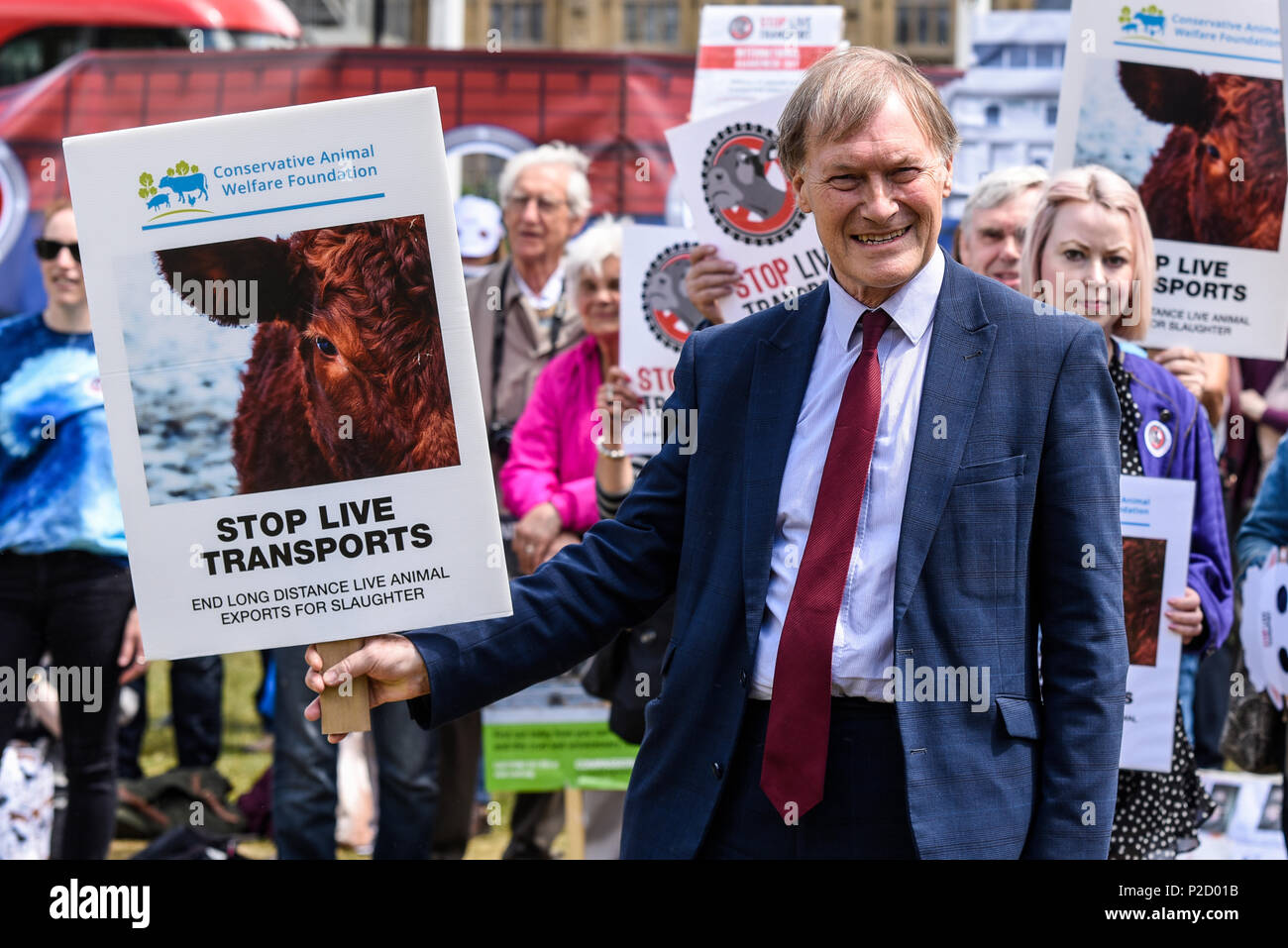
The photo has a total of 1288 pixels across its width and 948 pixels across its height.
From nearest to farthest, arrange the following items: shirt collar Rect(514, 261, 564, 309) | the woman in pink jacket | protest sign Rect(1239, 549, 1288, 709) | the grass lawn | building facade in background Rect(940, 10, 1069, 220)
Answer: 1. protest sign Rect(1239, 549, 1288, 709)
2. the woman in pink jacket
3. shirt collar Rect(514, 261, 564, 309)
4. the grass lawn
5. building facade in background Rect(940, 10, 1069, 220)

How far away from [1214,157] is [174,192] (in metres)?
3.18

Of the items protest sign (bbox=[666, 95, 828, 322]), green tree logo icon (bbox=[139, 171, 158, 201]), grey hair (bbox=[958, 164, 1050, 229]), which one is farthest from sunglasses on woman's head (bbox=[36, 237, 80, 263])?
green tree logo icon (bbox=[139, 171, 158, 201])

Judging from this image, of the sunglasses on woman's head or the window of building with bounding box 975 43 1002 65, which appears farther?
the window of building with bounding box 975 43 1002 65

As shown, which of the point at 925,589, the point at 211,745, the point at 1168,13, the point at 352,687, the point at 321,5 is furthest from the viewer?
the point at 321,5

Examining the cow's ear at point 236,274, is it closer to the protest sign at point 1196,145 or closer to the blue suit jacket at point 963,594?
the blue suit jacket at point 963,594

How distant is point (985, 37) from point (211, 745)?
516cm

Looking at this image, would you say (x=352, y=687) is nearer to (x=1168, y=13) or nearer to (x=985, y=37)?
(x=1168, y=13)

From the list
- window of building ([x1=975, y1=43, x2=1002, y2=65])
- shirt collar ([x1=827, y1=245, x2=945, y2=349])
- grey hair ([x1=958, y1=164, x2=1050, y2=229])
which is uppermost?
window of building ([x1=975, y1=43, x2=1002, y2=65])

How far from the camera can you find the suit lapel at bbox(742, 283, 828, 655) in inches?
93.5

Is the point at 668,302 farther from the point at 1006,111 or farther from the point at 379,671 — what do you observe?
the point at 1006,111

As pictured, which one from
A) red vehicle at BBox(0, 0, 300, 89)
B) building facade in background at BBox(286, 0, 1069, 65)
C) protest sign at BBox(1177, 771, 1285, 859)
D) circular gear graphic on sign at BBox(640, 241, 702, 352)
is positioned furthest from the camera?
building facade in background at BBox(286, 0, 1069, 65)

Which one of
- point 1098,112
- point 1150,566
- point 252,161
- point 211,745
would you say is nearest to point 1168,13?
point 1098,112

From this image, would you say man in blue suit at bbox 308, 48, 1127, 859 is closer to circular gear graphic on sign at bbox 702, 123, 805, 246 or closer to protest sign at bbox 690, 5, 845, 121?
circular gear graphic on sign at bbox 702, 123, 805, 246

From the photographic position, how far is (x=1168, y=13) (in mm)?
4383
